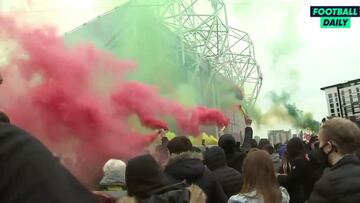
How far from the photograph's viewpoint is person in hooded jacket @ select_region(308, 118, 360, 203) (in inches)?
116

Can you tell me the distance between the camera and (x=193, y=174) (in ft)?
14.1

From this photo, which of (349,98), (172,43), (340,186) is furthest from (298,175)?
(172,43)

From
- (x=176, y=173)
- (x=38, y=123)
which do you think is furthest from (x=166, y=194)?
(x=38, y=123)

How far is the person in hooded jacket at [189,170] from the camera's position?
4.27 meters

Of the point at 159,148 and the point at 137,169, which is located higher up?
the point at 137,169

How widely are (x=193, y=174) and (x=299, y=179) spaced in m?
1.56

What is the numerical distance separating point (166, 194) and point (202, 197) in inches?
27.4

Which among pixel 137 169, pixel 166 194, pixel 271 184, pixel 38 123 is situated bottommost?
pixel 38 123

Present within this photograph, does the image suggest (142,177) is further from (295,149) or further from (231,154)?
(231,154)

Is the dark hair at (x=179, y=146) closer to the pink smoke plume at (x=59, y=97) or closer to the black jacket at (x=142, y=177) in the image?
the black jacket at (x=142, y=177)

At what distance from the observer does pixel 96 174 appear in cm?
760

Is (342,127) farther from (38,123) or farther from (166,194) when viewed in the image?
(38,123)

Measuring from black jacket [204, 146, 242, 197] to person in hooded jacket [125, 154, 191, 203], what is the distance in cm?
185

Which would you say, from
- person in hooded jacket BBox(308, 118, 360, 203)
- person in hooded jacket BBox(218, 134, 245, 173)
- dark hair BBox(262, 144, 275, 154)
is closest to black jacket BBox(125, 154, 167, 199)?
person in hooded jacket BBox(308, 118, 360, 203)
